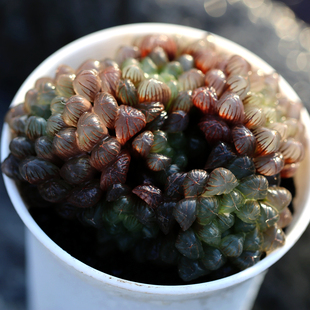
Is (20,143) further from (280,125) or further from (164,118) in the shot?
(280,125)

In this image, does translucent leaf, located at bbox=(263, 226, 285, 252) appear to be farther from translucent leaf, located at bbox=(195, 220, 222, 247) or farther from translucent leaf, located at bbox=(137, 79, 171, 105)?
translucent leaf, located at bbox=(137, 79, 171, 105)

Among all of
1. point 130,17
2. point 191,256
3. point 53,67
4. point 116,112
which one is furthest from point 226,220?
point 130,17

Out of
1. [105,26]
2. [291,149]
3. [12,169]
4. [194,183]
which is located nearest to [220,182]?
[194,183]

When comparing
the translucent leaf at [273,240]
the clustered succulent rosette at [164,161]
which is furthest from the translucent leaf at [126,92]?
the translucent leaf at [273,240]

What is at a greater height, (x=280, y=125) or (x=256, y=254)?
(x=280, y=125)

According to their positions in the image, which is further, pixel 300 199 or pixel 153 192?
pixel 300 199

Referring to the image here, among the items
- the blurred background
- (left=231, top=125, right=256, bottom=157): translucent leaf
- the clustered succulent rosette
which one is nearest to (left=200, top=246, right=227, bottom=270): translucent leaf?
the clustered succulent rosette
